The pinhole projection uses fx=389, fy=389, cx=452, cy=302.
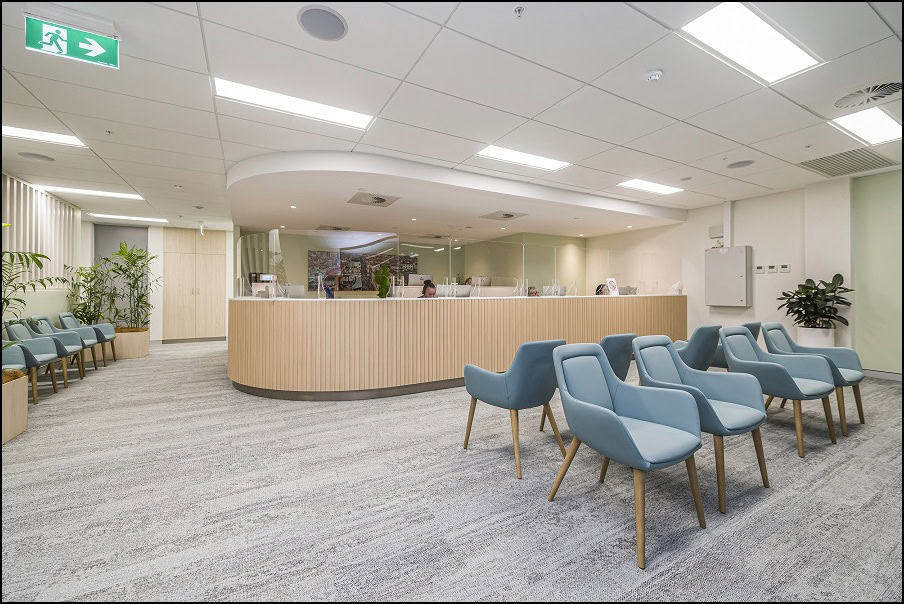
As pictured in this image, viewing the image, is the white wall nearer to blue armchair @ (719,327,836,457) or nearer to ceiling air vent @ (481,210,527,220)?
ceiling air vent @ (481,210,527,220)

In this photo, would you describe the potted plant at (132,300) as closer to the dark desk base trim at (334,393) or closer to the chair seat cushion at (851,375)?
the dark desk base trim at (334,393)

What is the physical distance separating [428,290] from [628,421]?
11.2 ft

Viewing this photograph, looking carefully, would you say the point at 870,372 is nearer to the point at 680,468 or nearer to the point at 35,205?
the point at 680,468

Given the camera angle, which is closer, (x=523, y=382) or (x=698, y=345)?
(x=523, y=382)

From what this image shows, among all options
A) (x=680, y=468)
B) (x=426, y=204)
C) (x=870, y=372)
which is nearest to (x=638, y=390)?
(x=680, y=468)

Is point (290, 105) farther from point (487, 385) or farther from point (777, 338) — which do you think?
point (777, 338)

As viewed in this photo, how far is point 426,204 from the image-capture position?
22.5 ft

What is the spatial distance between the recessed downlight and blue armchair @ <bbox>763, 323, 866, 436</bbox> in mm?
4843

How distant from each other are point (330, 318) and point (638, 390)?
3.61 meters

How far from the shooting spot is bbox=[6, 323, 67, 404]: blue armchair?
4527 millimetres

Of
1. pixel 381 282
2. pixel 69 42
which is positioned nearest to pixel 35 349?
pixel 69 42

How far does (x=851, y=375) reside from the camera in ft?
12.3

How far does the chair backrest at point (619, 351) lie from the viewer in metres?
3.55

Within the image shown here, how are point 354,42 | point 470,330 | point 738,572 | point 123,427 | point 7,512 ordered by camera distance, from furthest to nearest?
point 470,330 < point 123,427 < point 354,42 < point 7,512 < point 738,572
